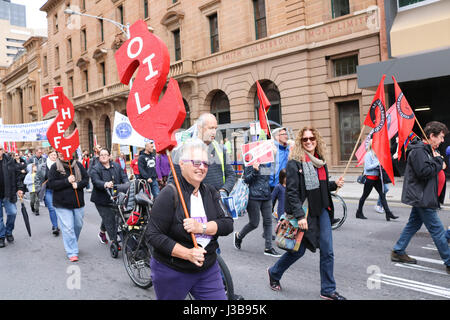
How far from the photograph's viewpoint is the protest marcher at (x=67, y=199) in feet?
19.4

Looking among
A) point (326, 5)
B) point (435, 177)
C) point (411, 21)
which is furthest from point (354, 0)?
point (435, 177)

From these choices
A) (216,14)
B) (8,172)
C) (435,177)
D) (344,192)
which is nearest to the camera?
(435,177)

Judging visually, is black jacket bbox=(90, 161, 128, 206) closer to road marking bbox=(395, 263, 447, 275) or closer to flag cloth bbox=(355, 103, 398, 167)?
flag cloth bbox=(355, 103, 398, 167)

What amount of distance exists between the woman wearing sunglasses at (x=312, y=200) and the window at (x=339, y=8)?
48.9 ft

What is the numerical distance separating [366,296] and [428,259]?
1.75m

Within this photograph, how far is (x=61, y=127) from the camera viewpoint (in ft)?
20.6

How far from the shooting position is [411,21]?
46.4 feet

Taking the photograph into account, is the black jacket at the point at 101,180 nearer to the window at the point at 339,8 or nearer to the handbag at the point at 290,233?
the handbag at the point at 290,233

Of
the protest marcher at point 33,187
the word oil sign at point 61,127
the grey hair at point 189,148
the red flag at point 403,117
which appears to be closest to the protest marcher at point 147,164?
the word oil sign at point 61,127

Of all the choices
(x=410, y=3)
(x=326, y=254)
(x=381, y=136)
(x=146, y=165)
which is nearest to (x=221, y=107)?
(x=410, y=3)

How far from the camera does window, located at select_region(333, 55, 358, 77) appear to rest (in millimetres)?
16516

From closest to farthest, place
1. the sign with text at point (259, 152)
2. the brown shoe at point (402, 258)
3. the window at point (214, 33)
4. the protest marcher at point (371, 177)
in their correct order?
the brown shoe at point (402, 258)
the sign with text at point (259, 152)
the protest marcher at point (371, 177)
the window at point (214, 33)

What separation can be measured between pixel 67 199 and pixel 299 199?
393 centimetres
